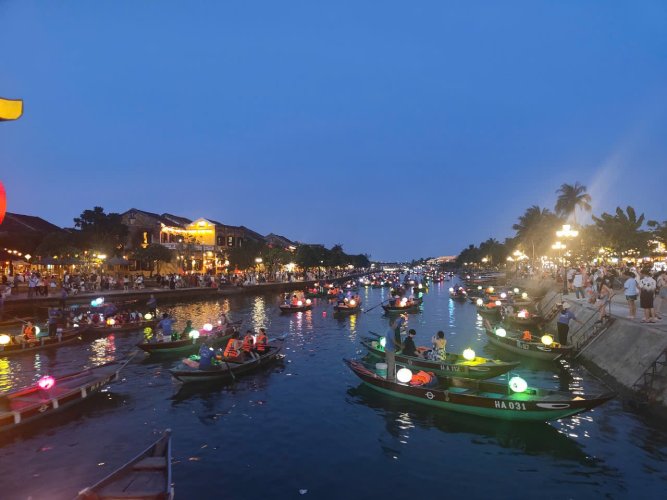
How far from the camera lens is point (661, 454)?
40.1 feet

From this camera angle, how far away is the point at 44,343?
87.5 ft

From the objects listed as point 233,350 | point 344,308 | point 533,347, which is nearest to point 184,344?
point 233,350

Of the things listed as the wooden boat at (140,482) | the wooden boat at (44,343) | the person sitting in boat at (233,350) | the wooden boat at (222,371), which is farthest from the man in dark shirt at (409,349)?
the wooden boat at (44,343)

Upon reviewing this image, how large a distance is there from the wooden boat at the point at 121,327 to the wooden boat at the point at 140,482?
25.1 metres

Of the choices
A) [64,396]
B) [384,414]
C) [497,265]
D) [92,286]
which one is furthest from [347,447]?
[497,265]

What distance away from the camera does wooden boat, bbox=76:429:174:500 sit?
8086 millimetres

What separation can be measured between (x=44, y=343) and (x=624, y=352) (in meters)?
30.2

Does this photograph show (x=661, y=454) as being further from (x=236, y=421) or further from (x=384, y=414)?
(x=236, y=421)

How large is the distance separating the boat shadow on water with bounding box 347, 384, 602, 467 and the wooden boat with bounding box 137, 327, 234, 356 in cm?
1252

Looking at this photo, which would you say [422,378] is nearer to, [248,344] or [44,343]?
[248,344]

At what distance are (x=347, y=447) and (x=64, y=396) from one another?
9.68m

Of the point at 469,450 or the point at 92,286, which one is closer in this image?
the point at 469,450

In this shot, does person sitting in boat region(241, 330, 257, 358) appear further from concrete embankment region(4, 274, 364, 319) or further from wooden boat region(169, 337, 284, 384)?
concrete embankment region(4, 274, 364, 319)

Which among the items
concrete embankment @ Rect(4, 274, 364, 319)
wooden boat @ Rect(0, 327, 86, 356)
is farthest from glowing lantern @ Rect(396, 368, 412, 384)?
concrete embankment @ Rect(4, 274, 364, 319)
